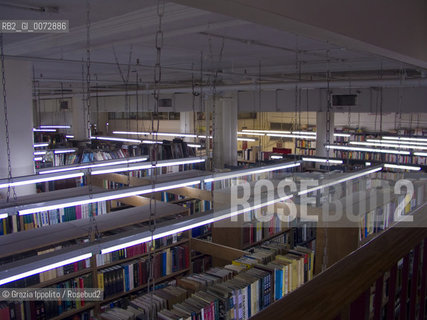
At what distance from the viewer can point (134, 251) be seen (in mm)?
4867

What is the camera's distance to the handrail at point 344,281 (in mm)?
743

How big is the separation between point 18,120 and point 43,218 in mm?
1454

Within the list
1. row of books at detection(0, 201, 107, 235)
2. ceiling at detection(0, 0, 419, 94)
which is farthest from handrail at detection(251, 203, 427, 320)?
row of books at detection(0, 201, 107, 235)

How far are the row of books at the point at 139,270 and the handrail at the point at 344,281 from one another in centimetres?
375

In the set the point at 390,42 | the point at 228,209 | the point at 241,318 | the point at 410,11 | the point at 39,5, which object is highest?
the point at 39,5

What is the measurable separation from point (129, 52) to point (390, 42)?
4.11 meters

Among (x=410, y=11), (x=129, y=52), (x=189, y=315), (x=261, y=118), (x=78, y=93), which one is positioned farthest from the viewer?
(x=261, y=118)

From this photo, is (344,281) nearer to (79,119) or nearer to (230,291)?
(230,291)

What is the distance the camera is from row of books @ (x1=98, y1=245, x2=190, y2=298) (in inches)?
173

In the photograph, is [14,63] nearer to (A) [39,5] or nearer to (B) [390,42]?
(A) [39,5]

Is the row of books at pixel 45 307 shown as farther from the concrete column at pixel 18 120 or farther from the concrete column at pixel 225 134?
the concrete column at pixel 225 134

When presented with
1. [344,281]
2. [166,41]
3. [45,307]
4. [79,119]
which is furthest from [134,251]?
[79,119]

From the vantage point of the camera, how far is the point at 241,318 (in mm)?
3549

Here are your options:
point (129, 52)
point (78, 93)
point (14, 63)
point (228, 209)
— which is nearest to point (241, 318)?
point (228, 209)
